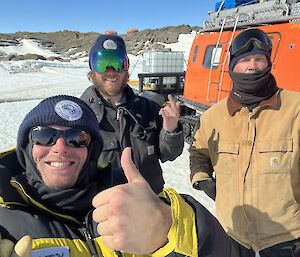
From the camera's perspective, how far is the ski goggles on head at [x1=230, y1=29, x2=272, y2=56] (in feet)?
7.50

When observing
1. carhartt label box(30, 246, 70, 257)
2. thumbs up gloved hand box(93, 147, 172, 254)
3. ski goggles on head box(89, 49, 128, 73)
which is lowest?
carhartt label box(30, 246, 70, 257)

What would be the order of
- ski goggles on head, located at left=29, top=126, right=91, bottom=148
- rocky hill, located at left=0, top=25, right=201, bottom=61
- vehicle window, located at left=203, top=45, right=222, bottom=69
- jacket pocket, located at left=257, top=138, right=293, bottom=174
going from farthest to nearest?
rocky hill, located at left=0, top=25, right=201, bottom=61 < vehicle window, located at left=203, top=45, right=222, bottom=69 < jacket pocket, located at left=257, top=138, right=293, bottom=174 < ski goggles on head, located at left=29, top=126, right=91, bottom=148

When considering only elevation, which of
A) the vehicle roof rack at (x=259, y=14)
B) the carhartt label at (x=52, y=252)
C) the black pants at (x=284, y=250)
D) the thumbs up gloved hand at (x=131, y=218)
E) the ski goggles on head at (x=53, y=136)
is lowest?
the black pants at (x=284, y=250)

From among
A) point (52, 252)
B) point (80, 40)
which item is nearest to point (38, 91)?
point (52, 252)

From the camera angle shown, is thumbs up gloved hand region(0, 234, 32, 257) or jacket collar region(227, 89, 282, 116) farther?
jacket collar region(227, 89, 282, 116)

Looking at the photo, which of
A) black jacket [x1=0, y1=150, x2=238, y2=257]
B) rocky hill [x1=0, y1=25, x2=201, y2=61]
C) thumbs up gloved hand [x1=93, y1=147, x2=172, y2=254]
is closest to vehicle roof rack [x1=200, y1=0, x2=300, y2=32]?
black jacket [x1=0, y1=150, x2=238, y2=257]

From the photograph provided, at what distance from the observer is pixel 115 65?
265 centimetres

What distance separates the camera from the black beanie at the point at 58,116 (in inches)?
66.5

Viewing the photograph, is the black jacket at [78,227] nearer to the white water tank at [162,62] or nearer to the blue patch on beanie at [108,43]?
the blue patch on beanie at [108,43]

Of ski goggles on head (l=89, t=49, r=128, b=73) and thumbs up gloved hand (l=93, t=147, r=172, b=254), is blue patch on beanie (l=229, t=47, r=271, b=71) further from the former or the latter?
thumbs up gloved hand (l=93, t=147, r=172, b=254)

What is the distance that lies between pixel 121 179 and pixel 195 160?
87cm

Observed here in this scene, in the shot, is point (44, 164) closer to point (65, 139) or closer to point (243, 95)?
point (65, 139)

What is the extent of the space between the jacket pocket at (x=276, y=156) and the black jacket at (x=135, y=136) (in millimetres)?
646

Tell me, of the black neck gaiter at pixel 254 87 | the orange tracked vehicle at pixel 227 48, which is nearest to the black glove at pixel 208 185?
the black neck gaiter at pixel 254 87
